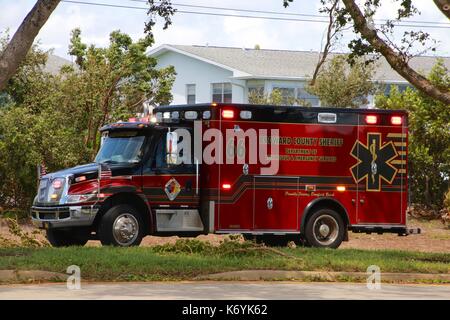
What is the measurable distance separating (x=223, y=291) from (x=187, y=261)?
2.57 m

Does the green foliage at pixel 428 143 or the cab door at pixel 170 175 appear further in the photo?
the green foliage at pixel 428 143

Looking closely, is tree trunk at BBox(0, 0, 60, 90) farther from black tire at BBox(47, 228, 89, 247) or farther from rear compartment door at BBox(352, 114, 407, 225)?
rear compartment door at BBox(352, 114, 407, 225)

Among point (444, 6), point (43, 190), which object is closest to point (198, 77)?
point (43, 190)

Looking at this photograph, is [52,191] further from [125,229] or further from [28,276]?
[28,276]

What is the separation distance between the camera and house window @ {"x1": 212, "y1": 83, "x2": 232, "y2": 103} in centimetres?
4928

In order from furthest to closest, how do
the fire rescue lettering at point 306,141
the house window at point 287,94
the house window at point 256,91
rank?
the house window at point 256,91 < the house window at point 287,94 < the fire rescue lettering at point 306,141

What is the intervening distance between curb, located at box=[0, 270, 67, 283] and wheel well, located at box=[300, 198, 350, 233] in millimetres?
7010

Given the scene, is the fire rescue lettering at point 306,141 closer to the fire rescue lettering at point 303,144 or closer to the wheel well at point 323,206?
the fire rescue lettering at point 303,144

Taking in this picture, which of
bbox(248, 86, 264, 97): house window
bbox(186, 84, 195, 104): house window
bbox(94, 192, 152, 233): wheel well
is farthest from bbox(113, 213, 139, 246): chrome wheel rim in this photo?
bbox(186, 84, 195, 104): house window

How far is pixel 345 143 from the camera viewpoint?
70.5 ft

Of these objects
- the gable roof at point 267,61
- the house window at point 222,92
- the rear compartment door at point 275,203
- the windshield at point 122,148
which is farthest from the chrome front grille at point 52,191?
the house window at point 222,92

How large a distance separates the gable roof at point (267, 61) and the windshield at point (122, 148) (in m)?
25.9

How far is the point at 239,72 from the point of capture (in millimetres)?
47375

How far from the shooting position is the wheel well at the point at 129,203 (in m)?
19.5
